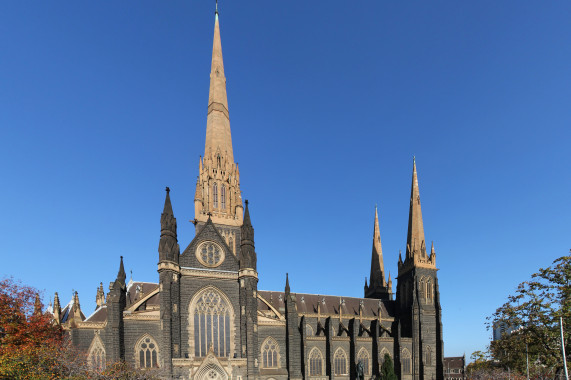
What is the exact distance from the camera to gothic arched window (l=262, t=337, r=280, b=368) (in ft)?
117

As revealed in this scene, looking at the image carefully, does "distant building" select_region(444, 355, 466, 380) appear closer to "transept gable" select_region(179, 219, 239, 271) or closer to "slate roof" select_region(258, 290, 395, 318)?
"slate roof" select_region(258, 290, 395, 318)

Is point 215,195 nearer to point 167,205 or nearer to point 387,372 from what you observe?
point 167,205

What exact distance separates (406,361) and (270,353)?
1880cm

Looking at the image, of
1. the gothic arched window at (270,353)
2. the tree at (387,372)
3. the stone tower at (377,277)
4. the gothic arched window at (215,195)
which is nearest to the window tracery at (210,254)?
the gothic arched window at (270,353)

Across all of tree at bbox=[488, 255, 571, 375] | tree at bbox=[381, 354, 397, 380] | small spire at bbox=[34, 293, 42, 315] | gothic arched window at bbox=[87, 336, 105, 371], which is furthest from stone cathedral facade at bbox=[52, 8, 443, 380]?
tree at bbox=[488, 255, 571, 375]

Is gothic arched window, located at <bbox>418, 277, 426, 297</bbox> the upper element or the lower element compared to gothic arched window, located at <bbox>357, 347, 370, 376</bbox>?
upper

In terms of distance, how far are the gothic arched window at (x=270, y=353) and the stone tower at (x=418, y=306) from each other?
655 inches

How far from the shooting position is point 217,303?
110 feet

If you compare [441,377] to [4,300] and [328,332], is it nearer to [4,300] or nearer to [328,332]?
[328,332]

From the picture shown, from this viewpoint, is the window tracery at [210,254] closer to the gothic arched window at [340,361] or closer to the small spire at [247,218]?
the small spire at [247,218]

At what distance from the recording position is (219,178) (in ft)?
153

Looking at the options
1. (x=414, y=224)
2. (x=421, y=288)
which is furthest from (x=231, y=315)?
(x=414, y=224)

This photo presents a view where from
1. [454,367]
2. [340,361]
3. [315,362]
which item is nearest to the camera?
[315,362]

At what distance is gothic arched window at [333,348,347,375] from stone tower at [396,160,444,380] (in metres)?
6.43
